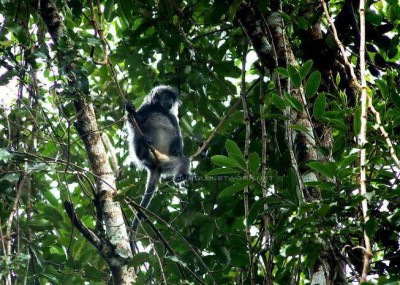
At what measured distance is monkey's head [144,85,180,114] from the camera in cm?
626

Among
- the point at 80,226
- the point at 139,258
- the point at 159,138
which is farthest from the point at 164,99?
the point at 139,258

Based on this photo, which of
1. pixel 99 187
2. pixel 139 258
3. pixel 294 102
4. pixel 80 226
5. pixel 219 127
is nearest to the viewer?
pixel 294 102

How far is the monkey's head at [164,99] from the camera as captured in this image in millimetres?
6262

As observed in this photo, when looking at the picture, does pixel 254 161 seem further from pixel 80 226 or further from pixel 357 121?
pixel 80 226

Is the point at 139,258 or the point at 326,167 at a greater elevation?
the point at 326,167

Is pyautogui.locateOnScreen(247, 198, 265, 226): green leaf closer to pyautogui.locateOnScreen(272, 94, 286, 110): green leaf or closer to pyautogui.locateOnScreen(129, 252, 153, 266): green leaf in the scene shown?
pyautogui.locateOnScreen(272, 94, 286, 110): green leaf

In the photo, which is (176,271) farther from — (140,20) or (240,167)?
(140,20)

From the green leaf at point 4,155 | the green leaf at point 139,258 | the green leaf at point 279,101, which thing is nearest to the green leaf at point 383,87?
the green leaf at point 279,101

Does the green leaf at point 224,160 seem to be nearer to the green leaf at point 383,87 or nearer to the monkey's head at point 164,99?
the green leaf at point 383,87

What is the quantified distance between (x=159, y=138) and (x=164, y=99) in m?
0.42

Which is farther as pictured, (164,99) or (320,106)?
(164,99)

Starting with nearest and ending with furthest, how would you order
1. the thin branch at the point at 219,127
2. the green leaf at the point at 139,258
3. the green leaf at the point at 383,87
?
the green leaf at the point at 383,87, the green leaf at the point at 139,258, the thin branch at the point at 219,127

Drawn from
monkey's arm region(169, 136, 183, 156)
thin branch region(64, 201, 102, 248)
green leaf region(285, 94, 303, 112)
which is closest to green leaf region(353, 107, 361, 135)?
green leaf region(285, 94, 303, 112)

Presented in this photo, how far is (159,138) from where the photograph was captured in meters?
6.53
